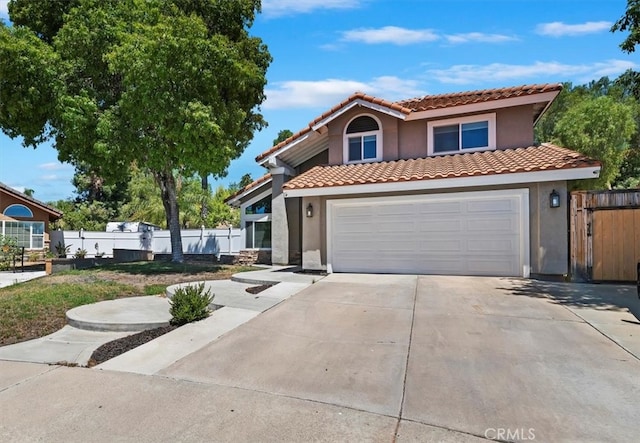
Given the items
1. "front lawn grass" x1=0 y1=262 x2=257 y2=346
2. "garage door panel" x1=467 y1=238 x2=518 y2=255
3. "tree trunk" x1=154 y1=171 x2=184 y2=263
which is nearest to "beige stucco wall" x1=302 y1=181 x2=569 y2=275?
"garage door panel" x1=467 y1=238 x2=518 y2=255

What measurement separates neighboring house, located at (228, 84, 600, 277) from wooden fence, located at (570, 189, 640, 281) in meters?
0.33

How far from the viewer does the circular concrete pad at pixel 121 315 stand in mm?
6598

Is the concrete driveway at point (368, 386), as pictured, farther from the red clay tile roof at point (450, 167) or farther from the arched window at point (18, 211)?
the arched window at point (18, 211)

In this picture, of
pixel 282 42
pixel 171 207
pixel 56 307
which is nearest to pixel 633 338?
pixel 56 307

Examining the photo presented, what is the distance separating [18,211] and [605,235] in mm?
28688

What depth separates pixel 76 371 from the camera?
469 cm

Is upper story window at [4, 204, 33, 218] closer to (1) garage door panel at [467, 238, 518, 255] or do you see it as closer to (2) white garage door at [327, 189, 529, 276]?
(2) white garage door at [327, 189, 529, 276]

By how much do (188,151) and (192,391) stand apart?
9453 mm

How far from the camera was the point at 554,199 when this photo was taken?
1007 cm

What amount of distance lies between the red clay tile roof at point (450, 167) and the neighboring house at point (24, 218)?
20.2 metres

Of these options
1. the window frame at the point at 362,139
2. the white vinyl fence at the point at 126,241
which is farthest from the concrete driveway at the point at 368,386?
the white vinyl fence at the point at 126,241

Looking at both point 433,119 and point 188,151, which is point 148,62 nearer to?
point 188,151

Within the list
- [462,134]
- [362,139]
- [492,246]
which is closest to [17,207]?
[362,139]

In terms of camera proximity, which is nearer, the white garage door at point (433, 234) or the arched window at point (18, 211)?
the white garage door at point (433, 234)
